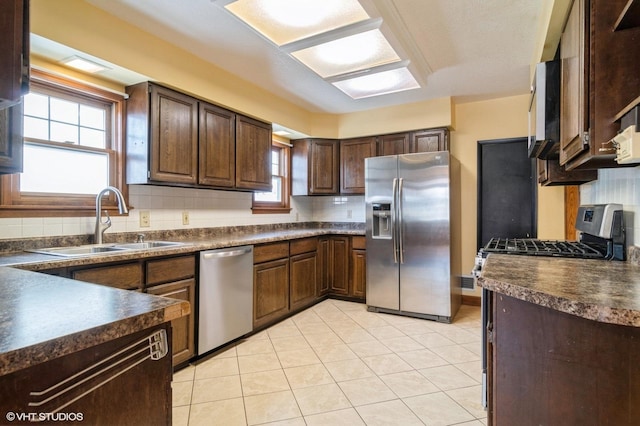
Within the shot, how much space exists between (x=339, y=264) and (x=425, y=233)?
1.18m

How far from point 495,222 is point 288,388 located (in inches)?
121

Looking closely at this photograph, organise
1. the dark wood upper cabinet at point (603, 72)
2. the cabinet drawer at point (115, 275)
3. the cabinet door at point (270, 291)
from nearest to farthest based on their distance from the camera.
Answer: the dark wood upper cabinet at point (603, 72)
the cabinet drawer at point (115, 275)
the cabinet door at point (270, 291)

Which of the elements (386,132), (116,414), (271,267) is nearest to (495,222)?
(386,132)

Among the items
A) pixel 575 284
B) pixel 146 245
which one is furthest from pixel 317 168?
pixel 575 284

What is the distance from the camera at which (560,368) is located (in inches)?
41.3

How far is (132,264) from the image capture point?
201cm

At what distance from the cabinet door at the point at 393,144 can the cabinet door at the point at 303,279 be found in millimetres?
1560

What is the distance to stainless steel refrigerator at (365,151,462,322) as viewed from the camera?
3.37 m

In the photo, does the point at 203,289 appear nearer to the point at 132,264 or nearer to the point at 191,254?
the point at 191,254

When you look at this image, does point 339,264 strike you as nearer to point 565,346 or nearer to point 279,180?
point 279,180

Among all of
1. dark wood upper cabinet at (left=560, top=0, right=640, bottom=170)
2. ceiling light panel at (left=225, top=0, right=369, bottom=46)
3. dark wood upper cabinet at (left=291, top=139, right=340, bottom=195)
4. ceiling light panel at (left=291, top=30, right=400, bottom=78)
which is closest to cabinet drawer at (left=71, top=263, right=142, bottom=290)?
ceiling light panel at (left=225, top=0, right=369, bottom=46)

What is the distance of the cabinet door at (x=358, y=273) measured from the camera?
3.99m

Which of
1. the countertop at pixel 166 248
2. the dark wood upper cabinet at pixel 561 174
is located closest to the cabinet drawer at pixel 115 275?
the countertop at pixel 166 248

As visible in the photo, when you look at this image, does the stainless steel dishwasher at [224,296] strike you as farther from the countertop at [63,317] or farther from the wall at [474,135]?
the wall at [474,135]
